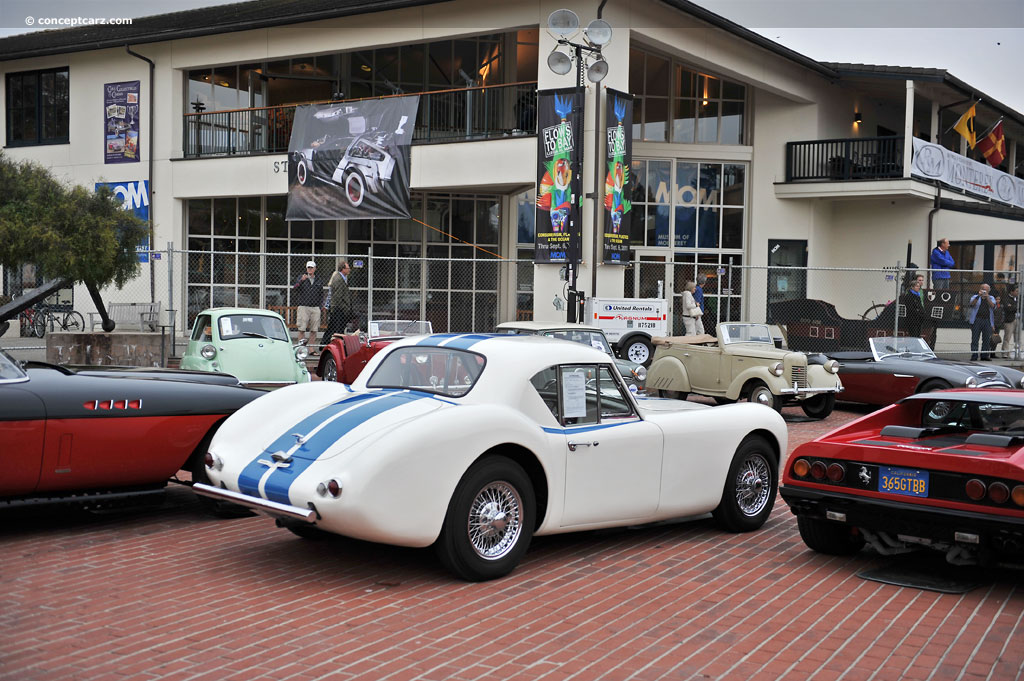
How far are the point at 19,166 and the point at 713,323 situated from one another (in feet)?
53.2

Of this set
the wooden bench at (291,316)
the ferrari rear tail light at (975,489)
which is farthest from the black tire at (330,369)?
the ferrari rear tail light at (975,489)

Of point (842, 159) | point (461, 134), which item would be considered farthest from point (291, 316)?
point (842, 159)

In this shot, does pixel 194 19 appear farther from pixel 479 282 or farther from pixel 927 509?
pixel 927 509

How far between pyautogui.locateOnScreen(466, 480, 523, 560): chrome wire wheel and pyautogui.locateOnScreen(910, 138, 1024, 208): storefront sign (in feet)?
73.3

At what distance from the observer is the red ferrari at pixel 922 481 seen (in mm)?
5219

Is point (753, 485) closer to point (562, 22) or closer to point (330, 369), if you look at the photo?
point (330, 369)

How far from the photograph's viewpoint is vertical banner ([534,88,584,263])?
65.0ft

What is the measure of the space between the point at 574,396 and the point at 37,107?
27155 mm

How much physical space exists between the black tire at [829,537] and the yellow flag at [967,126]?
80.8ft

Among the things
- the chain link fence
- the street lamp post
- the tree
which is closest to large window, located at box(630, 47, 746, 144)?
the street lamp post

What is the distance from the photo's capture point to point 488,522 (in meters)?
5.48

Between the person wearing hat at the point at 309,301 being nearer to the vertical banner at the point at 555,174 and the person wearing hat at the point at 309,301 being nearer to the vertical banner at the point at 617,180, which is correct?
the vertical banner at the point at 555,174

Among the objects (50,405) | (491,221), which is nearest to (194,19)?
(491,221)

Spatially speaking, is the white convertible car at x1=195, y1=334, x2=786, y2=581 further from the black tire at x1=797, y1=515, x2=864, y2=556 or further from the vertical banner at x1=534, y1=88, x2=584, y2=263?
the vertical banner at x1=534, y1=88, x2=584, y2=263
